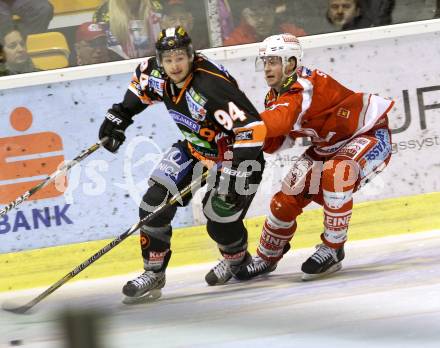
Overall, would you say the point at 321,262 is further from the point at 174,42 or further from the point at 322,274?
the point at 174,42

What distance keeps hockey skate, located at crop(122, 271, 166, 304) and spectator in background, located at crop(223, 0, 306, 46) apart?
179cm

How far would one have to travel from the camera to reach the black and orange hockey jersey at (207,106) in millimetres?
3975

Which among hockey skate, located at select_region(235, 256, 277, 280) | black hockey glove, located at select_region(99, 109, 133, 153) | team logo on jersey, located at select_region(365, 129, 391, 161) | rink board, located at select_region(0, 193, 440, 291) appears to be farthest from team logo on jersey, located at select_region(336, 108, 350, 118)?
rink board, located at select_region(0, 193, 440, 291)

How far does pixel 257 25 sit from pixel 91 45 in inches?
40.6

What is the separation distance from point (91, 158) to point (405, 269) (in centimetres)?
213

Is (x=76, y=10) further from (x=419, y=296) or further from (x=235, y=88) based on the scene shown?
(x=419, y=296)

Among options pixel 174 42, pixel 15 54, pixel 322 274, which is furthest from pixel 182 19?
pixel 322 274

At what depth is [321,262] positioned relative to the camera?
14.5 ft

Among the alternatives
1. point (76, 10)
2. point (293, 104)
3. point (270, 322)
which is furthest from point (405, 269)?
point (76, 10)

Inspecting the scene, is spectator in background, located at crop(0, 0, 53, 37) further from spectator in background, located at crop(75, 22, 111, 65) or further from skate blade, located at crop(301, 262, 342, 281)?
skate blade, located at crop(301, 262, 342, 281)

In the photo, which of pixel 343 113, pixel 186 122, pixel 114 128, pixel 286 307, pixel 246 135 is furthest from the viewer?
pixel 114 128

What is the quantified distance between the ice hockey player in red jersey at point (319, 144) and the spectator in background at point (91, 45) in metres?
1.51

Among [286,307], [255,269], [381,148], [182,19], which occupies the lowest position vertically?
[255,269]

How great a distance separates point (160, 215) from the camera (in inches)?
171
